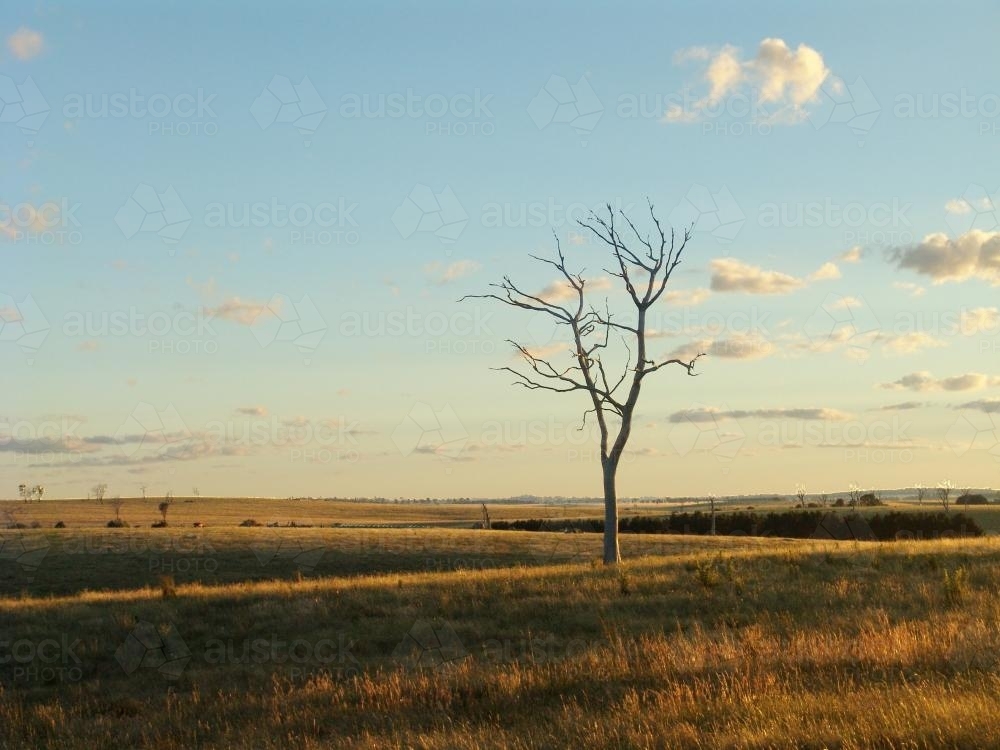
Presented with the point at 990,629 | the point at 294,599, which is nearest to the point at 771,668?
the point at 990,629

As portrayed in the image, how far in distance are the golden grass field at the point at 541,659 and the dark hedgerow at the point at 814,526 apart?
3533 cm

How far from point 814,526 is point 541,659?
55097 millimetres

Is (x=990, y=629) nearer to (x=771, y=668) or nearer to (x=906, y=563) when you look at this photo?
(x=771, y=668)

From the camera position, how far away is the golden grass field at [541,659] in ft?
29.6

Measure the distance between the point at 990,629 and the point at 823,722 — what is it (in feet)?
20.4

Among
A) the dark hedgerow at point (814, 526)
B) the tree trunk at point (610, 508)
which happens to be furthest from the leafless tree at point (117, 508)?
the tree trunk at point (610, 508)

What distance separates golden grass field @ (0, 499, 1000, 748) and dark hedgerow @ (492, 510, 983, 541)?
3533cm

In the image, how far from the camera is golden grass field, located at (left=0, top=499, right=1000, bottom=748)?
9.02m

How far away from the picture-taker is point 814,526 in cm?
6412

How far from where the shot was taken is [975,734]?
758 centimetres
